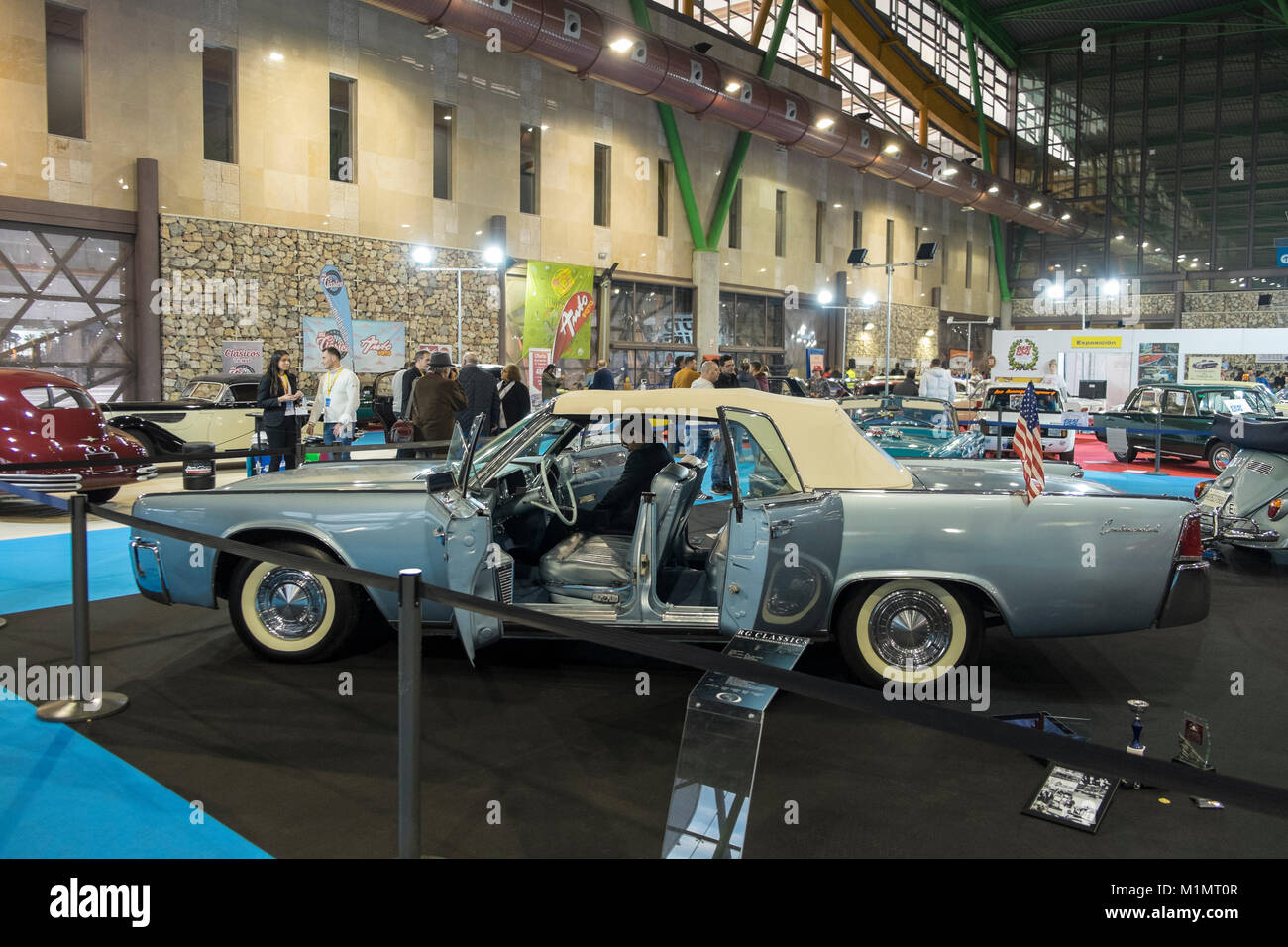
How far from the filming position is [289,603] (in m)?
4.78

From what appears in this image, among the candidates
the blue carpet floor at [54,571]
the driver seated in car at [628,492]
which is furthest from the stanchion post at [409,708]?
the blue carpet floor at [54,571]

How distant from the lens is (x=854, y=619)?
445 cm

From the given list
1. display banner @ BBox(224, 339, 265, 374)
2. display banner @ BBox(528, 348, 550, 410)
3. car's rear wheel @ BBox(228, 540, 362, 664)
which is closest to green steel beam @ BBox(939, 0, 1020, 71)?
display banner @ BBox(528, 348, 550, 410)

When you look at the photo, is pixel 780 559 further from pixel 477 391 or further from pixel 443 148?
pixel 443 148

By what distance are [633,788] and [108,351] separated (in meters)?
14.3

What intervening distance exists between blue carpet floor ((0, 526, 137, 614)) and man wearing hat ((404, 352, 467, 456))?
296 centimetres

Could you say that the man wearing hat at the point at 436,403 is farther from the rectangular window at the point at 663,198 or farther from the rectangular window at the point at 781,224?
the rectangular window at the point at 781,224

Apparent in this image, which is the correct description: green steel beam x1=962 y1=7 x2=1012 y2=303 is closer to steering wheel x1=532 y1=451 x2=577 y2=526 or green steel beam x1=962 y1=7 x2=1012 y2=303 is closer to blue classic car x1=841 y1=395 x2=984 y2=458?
blue classic car x1=841 y1=395 x2=984 y2=458

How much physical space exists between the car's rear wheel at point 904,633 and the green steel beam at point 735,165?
21247 millimetres

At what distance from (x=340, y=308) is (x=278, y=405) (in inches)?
293

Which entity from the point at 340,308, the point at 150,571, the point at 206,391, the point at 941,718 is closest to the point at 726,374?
the point at 206,391

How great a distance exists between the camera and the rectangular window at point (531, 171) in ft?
68.7
